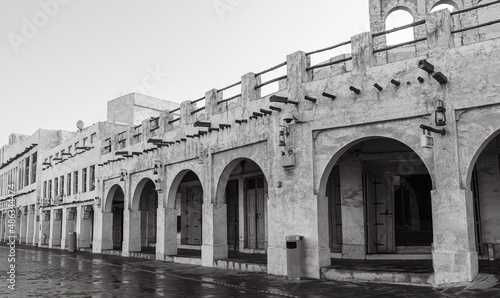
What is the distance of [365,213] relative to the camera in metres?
15.1

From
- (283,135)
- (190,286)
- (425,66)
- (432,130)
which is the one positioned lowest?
(190,286)

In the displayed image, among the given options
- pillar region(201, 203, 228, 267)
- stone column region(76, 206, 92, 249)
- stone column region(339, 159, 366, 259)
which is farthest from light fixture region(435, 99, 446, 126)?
stone column region(76, 206, 92, 249)

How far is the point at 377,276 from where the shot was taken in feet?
36.9

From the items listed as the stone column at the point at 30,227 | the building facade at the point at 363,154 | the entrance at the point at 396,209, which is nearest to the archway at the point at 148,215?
the building facade at the point at 363,154

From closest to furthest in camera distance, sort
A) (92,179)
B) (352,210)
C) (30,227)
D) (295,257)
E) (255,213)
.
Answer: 1. (295,257)
2. (352,210)
3. (255,213)
4. (92,179)
5. (30,227)

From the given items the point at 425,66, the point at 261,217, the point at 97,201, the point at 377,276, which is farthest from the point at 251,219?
the point at 425,66

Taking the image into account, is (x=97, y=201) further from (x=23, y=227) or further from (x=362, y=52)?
(x=23, y=227)

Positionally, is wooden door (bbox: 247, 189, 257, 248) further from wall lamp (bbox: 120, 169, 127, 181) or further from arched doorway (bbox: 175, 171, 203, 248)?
wall lamp (bbox: 120, 169, 127, 181)

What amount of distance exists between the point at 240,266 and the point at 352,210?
3.98m

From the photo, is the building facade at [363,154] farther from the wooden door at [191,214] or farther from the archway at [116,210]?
the archway at [116,210]

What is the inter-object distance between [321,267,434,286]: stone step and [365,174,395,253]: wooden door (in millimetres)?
3243

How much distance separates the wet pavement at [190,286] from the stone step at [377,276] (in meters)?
0.26

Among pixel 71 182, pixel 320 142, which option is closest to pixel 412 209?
pixel 320 142

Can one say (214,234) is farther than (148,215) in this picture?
No
